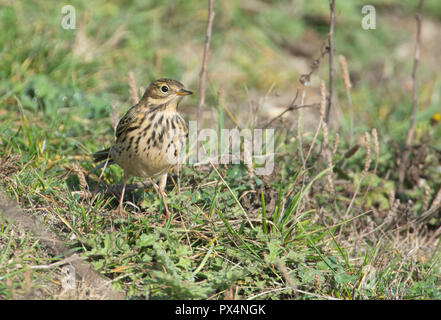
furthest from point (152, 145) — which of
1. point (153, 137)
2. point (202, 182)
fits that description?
point (202, 182)

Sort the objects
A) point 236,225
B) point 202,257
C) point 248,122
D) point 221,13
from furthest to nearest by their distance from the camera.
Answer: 1. point 221,13
2. point 248,122
3. point 236,225
4. point 202,257

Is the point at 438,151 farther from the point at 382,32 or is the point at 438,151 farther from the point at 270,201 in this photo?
the point at 382,32

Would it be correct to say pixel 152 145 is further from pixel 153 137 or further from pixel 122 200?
pixel 122 200

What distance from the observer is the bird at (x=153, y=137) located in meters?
4.62

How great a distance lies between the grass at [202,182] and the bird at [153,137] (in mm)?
263

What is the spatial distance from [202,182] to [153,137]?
646mm

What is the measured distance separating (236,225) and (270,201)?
419 mm

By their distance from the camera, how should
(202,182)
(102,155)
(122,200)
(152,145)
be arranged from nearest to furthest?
(152,145)
(122,200)
(202,182)
(102,155)

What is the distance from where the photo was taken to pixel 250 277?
4.10m

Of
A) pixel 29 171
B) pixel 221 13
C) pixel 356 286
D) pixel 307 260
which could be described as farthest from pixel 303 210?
pixel 221 13

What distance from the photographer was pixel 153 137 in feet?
15.3

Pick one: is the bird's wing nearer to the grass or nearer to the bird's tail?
the bird's tail

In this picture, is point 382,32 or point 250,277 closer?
point 250,277

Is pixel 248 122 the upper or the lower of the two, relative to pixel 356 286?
upper
